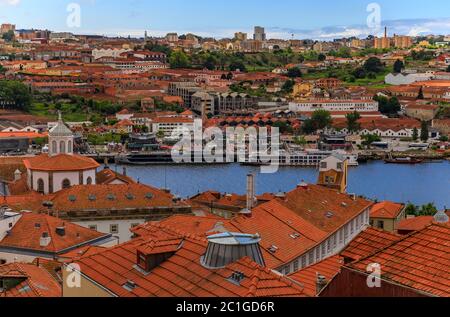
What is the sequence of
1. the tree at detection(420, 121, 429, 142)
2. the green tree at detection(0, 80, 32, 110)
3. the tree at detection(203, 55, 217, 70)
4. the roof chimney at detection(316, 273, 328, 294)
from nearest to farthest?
the roof chimney at detection(316, 273, 328, 294)
the tree at detection(420, 121, 429, 142)
the green tree at detection(0, 80, 32, 110)
the tree at detection(203, 55, 217, 70)

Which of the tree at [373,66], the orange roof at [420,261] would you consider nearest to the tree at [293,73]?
the tree at [373,66]

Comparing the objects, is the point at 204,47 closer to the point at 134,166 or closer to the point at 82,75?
the point at 82,75

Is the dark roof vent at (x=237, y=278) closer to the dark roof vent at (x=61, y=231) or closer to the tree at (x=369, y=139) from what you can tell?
the dark roof vent at (x=61, y=231)

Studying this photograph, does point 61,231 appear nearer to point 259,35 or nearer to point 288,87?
point 288,87

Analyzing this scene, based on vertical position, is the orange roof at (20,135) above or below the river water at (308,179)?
above

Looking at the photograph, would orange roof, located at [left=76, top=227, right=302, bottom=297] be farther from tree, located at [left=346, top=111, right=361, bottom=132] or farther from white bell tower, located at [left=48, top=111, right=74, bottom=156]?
tree, located at [left=346, top=111, right=361, bottom=132]

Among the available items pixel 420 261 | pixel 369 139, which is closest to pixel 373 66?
pixel 369 139

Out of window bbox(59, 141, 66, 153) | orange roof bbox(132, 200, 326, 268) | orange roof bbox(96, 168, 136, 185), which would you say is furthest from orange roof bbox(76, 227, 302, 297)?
window bbox(59, 141, 66, 153)
